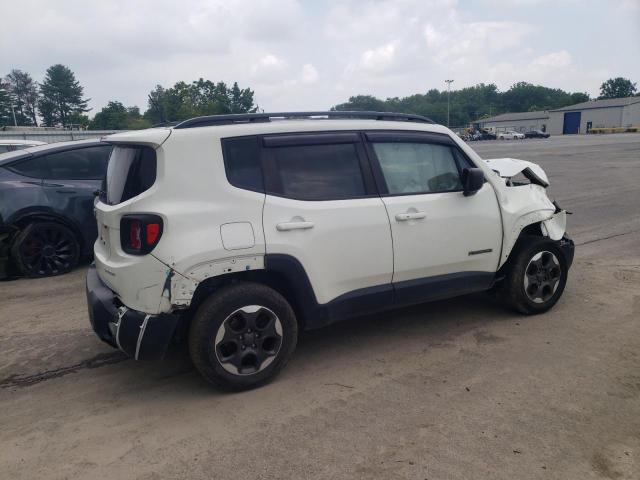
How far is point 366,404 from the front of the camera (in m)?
3.31

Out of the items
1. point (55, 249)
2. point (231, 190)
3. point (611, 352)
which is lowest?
point (611, 352)

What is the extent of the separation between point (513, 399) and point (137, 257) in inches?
101

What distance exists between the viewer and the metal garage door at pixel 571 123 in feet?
300

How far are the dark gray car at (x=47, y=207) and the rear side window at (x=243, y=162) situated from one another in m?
3.94

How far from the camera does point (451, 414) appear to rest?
3160mm

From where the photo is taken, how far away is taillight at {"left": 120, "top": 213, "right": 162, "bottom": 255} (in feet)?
10.5

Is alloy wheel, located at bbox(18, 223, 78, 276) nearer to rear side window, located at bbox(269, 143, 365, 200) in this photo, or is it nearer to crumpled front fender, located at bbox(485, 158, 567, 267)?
rear side window, located at bbox(269, 143, 365, 200)

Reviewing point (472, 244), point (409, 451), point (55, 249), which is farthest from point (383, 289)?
point (55, 249)

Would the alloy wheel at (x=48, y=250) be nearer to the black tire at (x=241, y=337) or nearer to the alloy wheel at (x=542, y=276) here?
the black tire at (x=241, y=337)

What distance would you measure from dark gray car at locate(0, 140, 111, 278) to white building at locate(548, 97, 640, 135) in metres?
92.6

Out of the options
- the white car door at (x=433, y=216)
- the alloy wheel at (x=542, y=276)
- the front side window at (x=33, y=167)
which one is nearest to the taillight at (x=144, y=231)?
the white car door at (x=433, y=216)

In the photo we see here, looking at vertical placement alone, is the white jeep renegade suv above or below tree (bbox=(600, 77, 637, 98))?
below

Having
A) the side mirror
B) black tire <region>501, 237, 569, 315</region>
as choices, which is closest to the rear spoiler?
the side mirror

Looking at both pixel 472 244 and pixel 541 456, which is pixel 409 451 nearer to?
pixel 541 456
